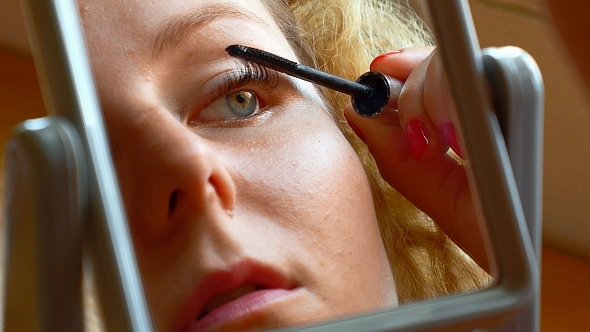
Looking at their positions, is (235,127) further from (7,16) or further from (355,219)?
(7,16)

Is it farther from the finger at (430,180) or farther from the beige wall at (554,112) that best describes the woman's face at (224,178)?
the beige wall at (554,112)

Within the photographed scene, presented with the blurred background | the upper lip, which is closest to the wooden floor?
the blurred background

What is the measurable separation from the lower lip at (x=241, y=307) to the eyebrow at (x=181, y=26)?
143 mm

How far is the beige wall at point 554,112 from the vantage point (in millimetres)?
710

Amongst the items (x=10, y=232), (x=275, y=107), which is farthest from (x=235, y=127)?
(x=10, y=232)

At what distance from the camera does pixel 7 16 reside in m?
0.73

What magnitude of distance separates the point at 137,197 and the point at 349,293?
12 centimetres

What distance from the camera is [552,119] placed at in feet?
2.40

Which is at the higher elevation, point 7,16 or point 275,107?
point 7,16

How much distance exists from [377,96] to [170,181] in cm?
16

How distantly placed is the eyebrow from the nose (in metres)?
0.05

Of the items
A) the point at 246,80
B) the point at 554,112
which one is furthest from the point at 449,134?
the point at 554,112

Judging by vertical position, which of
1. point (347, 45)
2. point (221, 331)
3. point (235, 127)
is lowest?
point (221, 331)

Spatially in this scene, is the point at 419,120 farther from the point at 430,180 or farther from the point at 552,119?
the point at 552,119
